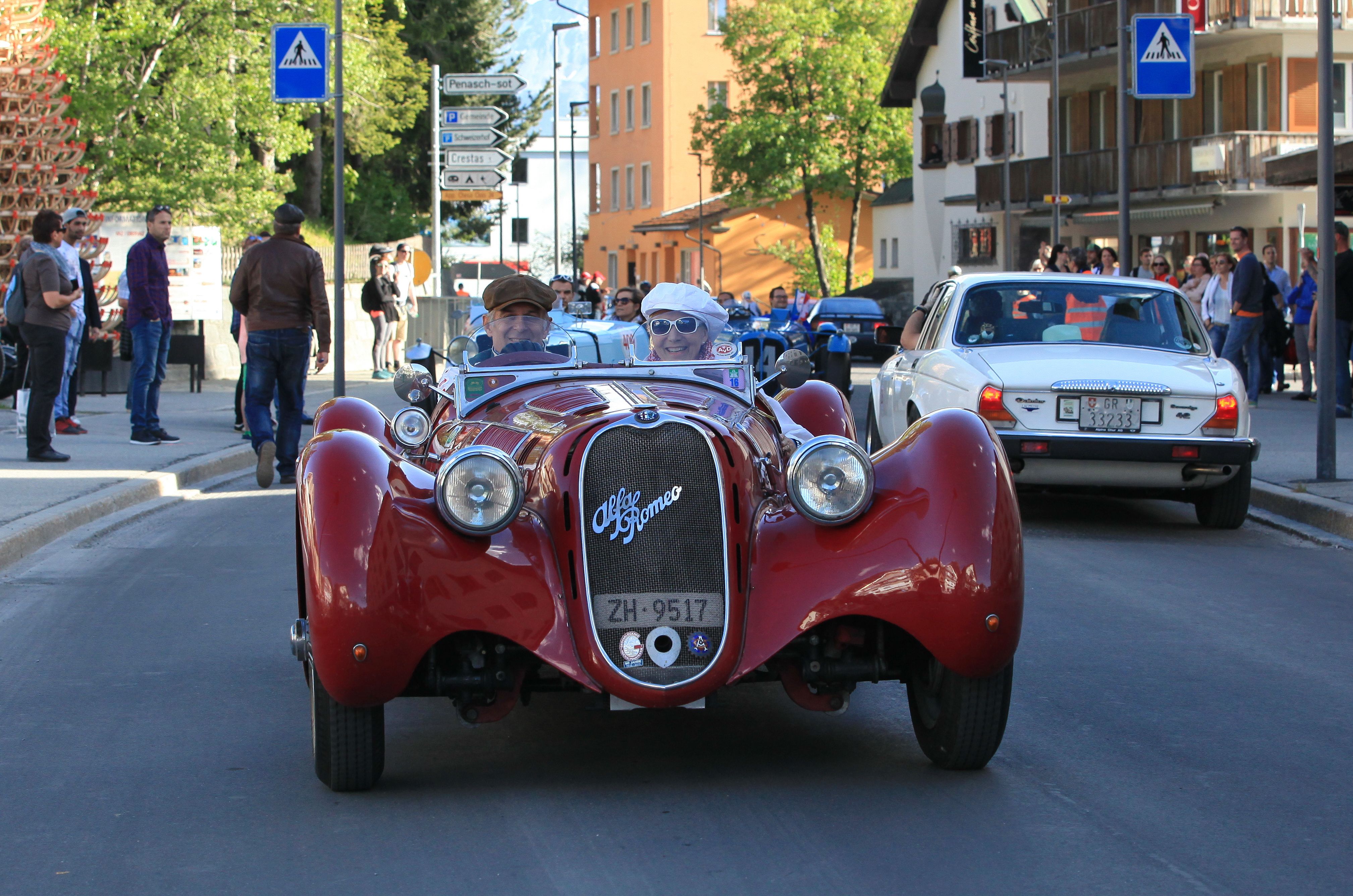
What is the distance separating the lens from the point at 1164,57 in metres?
21.1

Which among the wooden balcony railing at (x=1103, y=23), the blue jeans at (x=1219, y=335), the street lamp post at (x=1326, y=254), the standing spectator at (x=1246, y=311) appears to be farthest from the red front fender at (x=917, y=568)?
the wooden balcony railing at (x=1103, y=23)

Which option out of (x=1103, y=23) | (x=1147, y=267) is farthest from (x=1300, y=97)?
(x=1147, y=267)

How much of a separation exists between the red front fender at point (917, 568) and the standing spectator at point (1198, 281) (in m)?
18.3

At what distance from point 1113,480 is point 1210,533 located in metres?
0.94

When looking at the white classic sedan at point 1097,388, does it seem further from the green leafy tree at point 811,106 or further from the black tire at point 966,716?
the green leafy tree at point 811,106

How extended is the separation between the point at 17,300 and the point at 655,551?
36.1 feet

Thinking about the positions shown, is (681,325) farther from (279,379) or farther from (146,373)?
(146,373)

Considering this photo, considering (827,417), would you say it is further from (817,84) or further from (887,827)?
(817,84)

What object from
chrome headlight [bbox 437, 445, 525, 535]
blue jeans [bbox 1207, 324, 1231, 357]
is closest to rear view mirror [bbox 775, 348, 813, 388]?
chrome headlight [bbox 437, 445, 525, 535]

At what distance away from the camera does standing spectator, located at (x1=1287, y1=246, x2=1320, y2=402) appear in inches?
871

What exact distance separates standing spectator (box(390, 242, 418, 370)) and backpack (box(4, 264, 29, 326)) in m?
14.2

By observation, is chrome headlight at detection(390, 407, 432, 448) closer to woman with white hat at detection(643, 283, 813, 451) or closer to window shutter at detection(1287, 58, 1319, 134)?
woman with white hat at detection(643, 283, 813, 451)

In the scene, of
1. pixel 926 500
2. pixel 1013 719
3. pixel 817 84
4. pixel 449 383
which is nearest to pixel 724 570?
pixel 926 500

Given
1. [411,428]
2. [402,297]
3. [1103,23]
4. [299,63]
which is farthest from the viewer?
[1103,23]
